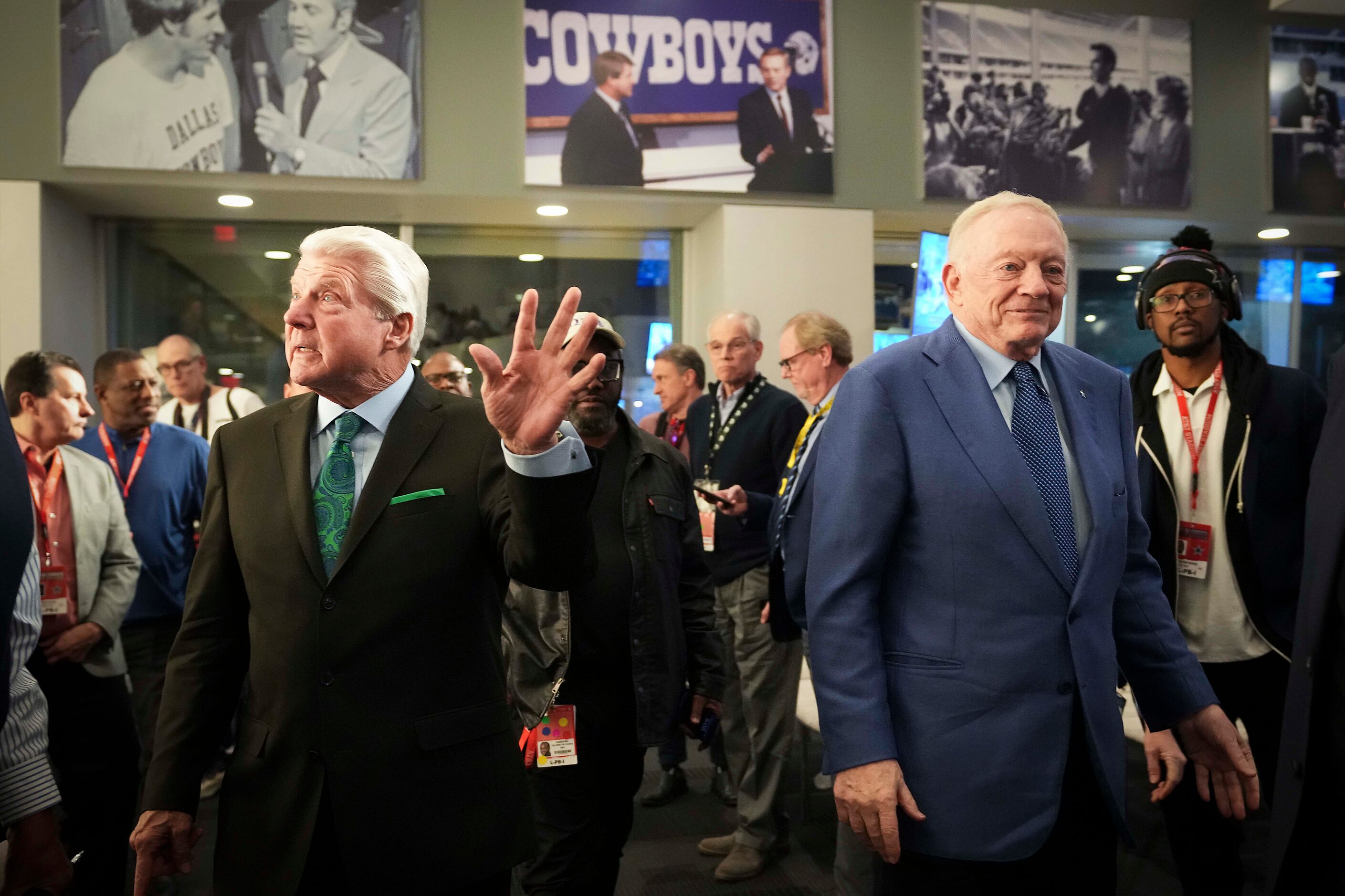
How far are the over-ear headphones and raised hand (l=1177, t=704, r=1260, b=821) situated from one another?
1517 millimetres

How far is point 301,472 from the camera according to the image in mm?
1653

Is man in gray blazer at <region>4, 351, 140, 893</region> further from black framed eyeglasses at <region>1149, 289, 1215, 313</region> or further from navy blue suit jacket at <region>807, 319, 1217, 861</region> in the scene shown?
black framed eyeglasses at <region>1149, 289, 1215, 313</region>

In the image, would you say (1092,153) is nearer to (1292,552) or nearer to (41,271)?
(1292,552)

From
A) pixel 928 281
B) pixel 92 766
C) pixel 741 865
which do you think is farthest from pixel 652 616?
pixel 928 281

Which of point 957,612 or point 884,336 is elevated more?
point 884,336

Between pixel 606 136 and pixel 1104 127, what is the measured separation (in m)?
3.49

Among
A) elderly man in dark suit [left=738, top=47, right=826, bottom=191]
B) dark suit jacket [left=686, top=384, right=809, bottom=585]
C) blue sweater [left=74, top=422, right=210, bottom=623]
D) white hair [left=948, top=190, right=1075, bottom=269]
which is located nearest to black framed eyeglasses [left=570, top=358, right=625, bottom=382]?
white hair [left=948, top=190, right=1075, bottom=269]

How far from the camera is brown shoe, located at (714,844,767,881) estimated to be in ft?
11.2

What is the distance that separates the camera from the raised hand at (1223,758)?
72.7 inches

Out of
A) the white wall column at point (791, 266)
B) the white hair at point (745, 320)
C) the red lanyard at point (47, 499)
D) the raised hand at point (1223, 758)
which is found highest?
the white wall column at point (791, 266)

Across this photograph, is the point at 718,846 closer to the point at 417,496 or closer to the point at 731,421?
the point at 731,421

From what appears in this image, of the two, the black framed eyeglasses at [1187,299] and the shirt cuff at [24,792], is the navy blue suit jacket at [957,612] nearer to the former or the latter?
the shirt cuff at [24,792]

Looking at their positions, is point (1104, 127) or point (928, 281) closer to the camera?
point (928, 281)

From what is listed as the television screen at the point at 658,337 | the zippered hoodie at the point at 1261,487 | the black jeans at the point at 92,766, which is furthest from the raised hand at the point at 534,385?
the television screen at the point at 658,337
